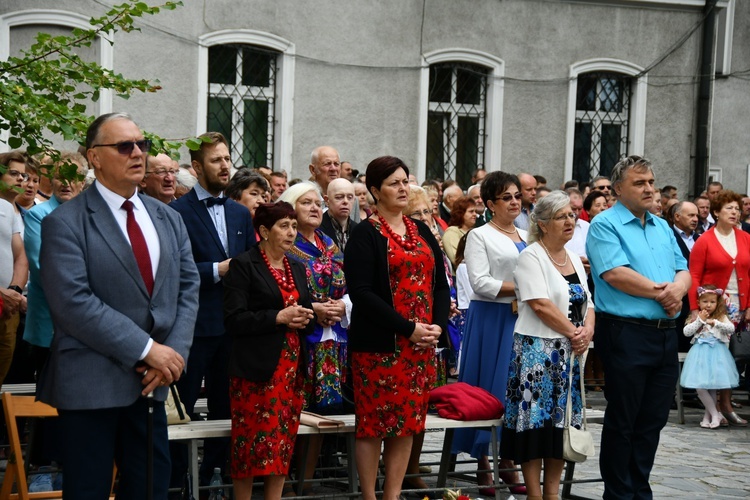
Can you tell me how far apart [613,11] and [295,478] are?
13085 mm

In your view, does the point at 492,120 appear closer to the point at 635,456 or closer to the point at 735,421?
the point at 735,421

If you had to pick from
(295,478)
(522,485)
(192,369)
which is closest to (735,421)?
(522,485)

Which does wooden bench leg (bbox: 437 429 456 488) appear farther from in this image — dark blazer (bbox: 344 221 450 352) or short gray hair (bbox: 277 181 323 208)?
short gray hair (bbox: 277 181 323 208)

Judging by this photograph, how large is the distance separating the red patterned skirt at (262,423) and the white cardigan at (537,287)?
159 cm

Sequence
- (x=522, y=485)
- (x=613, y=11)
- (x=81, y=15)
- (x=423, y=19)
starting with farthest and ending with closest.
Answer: (x=613, y=11), (x=423, y=19), (x=81, y=15), (x=522, y=485)

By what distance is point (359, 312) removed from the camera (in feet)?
23.4

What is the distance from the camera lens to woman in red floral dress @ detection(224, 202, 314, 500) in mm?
6859

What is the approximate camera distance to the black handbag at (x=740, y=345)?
38.6ft

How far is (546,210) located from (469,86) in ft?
36.9

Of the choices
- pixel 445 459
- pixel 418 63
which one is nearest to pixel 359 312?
pixel 445 459

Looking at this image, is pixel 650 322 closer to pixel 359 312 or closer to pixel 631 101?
pixel 359 312

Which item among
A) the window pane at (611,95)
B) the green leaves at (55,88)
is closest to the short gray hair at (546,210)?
the green leaves at (55,88)

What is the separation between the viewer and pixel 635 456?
7.56 metres

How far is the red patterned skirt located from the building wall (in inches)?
364
